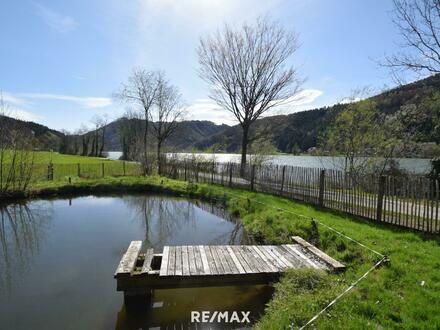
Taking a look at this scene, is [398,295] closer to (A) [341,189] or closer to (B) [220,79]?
(A) [341,189]

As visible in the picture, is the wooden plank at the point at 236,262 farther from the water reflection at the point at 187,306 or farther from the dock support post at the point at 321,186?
the dock support post at the point at 321,186

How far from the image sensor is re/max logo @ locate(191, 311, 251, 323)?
4.94 meters

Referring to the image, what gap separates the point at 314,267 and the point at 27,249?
334 inches

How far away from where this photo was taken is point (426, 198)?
7.28 m

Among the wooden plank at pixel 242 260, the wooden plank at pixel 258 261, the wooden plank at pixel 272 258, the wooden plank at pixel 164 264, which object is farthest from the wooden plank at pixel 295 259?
the wooden plank at pixel 164 264

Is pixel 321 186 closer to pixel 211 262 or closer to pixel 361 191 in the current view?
pixel 361 191

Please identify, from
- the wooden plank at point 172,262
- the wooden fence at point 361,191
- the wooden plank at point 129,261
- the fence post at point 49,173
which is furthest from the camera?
the fence post at point 49,173

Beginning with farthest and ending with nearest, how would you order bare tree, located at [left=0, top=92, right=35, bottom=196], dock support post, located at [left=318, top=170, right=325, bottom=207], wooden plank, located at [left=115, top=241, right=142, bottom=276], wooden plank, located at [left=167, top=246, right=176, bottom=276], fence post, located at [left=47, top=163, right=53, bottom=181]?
fence post, located at [left=47, top=163, right=53, bottom=181]
bare tree, located at [left=0, top=92, right=35, bottom=196]
dock support post, located at [left=318, top=170, right=325, bottom=207]
wooden plank, located at [left=167, top=246, right=176, bottom=276]
wooden plank, located at [left=115, top=241, right=142, bottom=276]

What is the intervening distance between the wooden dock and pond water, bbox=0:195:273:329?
44 cm

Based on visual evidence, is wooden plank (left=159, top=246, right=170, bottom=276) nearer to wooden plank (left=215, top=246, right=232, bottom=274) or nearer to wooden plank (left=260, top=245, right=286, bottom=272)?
wooden plank (left=215, top=246, right=232, bottom=274)

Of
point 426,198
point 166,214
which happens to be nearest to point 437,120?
point 426,198

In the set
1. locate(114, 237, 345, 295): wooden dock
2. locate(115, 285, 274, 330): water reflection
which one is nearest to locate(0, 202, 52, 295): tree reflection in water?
locate(114, 237, 345, 295): wooden dock

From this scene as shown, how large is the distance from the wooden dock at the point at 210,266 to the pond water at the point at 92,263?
1.45 feet

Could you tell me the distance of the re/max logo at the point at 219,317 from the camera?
16.2 feet
